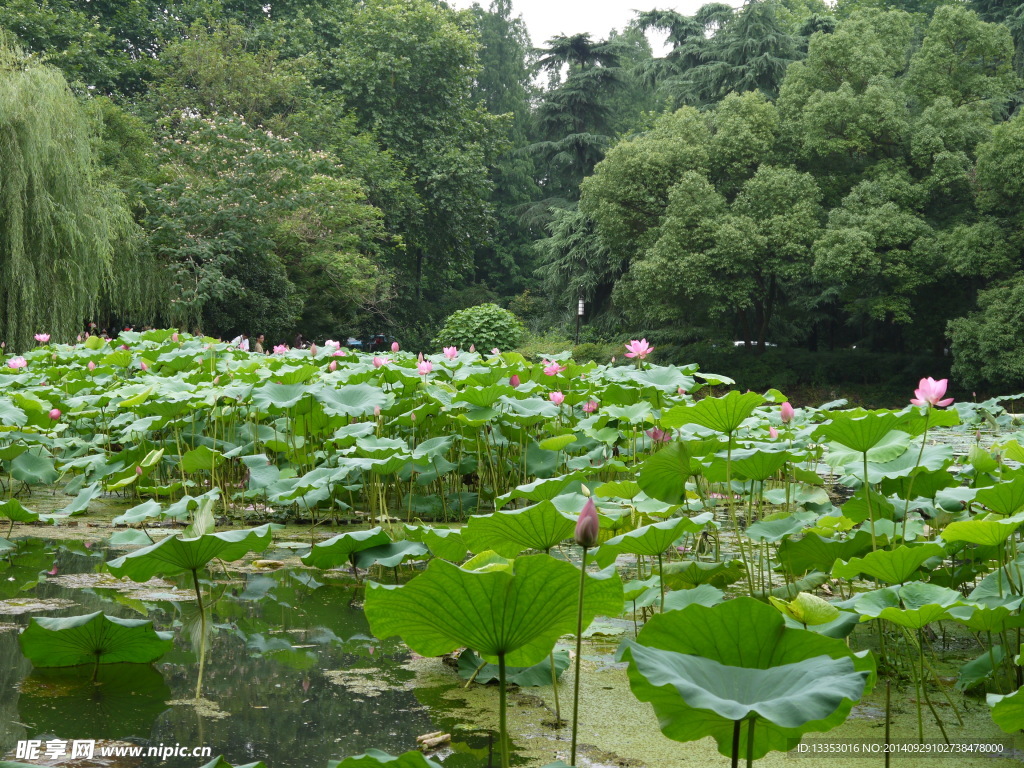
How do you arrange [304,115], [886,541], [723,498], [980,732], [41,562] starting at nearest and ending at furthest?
1. [980,732]
2. [886,541]
3. [41,562]
4. [723,498]
5. [304,115]

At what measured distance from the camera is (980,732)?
4.61ft

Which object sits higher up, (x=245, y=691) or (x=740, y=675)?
(x=740, y=675)

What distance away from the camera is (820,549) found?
1.75m

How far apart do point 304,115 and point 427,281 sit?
610 centimetres

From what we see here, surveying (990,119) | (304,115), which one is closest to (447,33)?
(304,115)

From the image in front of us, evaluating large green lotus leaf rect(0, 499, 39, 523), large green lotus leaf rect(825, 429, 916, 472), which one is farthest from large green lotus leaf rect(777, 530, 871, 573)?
large green lotus leaf rect(0, 499, 39, 523)

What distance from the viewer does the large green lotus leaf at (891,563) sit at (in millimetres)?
1370

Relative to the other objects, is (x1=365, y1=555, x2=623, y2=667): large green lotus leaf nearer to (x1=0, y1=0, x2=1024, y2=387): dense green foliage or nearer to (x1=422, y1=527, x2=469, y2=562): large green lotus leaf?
(x1=422, y1=527, x2=469, y2=562): large green lotus leaf

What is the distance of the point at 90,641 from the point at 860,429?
1424 mm

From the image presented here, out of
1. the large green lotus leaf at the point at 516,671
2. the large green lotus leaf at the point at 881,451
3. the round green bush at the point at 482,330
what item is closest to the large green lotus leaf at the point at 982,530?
the large green lotus leaf at the point at 881,451

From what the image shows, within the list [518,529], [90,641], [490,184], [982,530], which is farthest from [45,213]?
[490,184]

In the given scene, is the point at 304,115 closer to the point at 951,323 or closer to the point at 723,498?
the point at 951,323

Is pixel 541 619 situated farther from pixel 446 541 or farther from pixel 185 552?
pixel 185 552

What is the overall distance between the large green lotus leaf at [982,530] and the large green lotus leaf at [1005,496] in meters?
0.13
